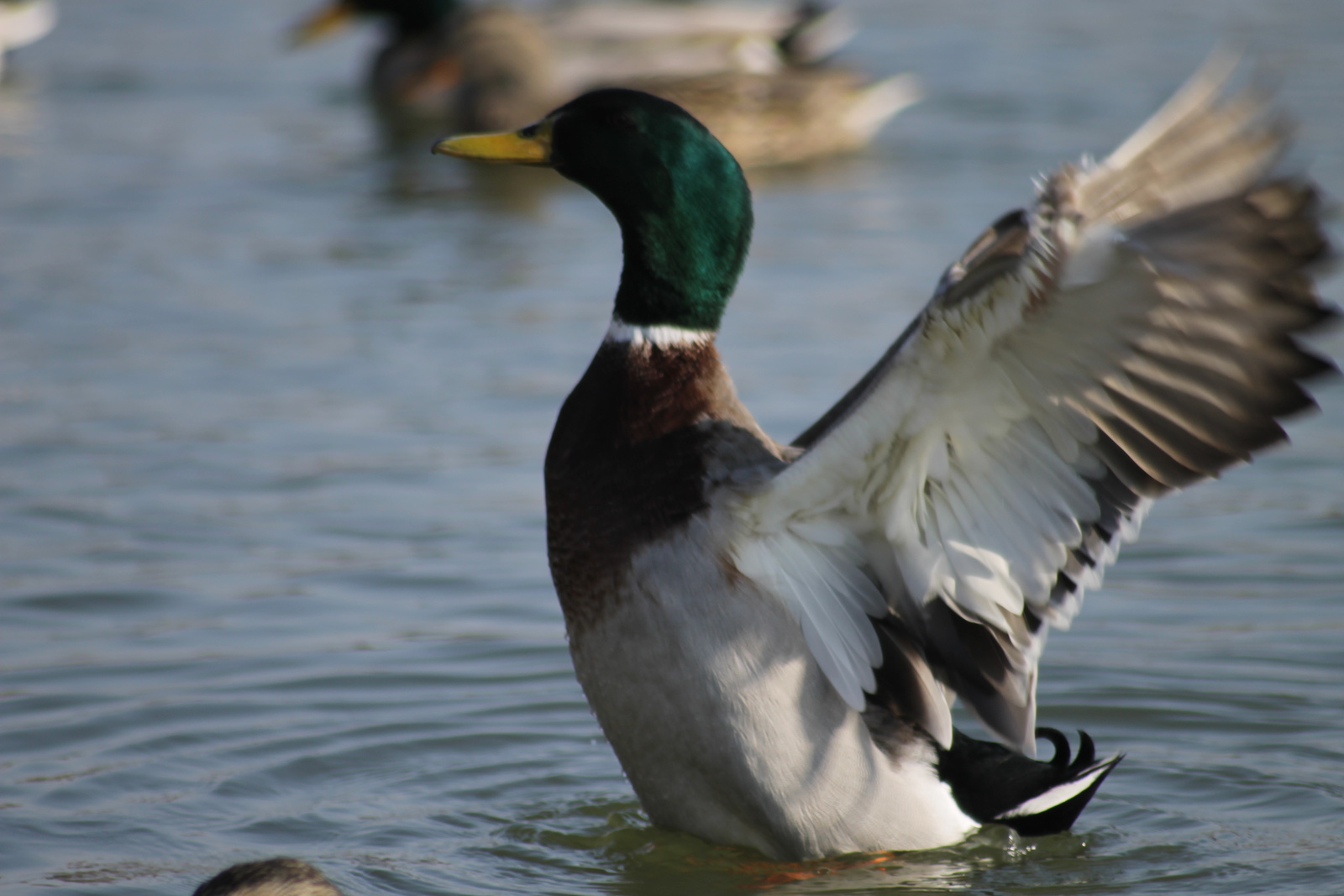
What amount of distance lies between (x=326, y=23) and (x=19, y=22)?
219cm

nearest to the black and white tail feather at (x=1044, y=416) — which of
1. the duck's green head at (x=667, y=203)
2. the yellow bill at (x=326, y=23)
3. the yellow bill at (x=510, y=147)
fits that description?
the duck's green head at (x=667, y=203)

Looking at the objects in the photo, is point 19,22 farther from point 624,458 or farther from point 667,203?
point 624,458

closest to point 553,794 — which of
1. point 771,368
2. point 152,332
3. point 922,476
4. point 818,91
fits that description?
point 922,476

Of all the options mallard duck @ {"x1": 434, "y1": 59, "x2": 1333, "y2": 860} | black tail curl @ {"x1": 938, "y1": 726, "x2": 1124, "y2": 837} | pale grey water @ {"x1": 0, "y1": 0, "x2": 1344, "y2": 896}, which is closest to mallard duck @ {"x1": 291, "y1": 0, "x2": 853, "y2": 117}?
pale grey water @ {"x1": 0, "y1": 0, "x2": 1344, "y2": 896}

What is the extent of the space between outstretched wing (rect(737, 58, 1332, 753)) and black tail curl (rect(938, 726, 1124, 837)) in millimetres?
176

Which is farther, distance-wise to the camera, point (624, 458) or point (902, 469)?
point (624, 458)

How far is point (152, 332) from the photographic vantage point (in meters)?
8.01

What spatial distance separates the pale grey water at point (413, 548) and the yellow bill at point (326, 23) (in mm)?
1855

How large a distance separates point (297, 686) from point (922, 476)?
2137 millimetres

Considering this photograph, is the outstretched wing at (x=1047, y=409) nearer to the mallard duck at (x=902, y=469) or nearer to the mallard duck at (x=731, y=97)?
the mallard duck at (x=902, y=469)

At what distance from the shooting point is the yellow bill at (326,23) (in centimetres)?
1351

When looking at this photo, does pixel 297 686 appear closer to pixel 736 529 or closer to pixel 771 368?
pixel 736 529

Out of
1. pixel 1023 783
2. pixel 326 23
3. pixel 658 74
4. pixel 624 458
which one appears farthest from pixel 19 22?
pixel 1023 783

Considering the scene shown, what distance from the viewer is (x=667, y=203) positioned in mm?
4004
